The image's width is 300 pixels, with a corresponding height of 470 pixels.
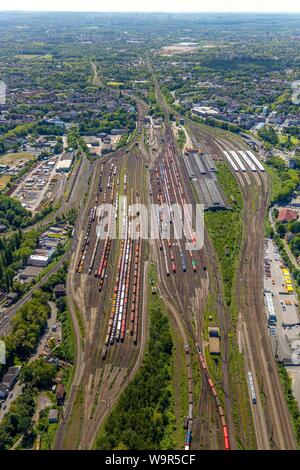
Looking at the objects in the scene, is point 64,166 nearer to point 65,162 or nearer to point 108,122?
point 65,162

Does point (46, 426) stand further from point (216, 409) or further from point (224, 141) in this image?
point (224, 141)

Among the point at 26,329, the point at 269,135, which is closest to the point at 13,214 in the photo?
the point at 26,329

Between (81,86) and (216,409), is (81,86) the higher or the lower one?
the higher one

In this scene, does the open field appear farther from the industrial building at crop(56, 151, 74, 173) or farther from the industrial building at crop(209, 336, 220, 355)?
the industrial building at crop(209, 336, 220, 355)

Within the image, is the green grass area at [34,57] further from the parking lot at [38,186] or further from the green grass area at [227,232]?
the green grass area at [227,232]

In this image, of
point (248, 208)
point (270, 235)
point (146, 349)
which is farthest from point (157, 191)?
point (146, 349)

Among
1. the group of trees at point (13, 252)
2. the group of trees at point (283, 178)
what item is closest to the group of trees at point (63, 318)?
the group of trees at point (13, 252)

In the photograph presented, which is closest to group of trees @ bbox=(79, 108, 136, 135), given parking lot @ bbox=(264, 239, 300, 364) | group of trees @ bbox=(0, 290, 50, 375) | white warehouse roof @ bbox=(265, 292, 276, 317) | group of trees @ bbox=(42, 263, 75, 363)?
group of trees @ bbox=(42, 263, 75, 363)
